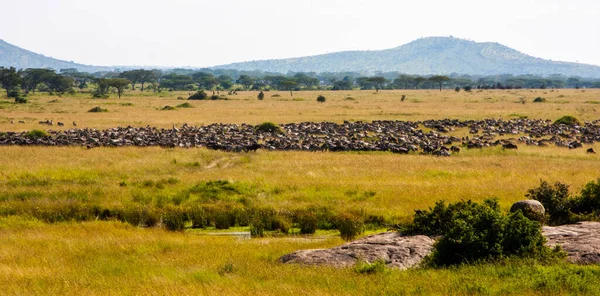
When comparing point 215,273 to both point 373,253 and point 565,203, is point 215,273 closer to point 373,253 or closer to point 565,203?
point 373,253

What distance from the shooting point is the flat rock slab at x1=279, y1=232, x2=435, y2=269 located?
13.4 metres

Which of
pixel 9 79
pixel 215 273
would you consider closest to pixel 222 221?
A: pixel 215 273

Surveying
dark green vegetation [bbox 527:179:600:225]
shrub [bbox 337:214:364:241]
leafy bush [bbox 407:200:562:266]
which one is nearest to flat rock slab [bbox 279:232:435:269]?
leafy bush [bbox 407:200:562:266]

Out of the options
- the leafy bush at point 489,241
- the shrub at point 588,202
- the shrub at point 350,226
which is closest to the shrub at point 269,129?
the shrub at point 350,226

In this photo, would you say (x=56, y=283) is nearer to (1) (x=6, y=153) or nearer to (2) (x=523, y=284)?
(2) (x=523, y=284)

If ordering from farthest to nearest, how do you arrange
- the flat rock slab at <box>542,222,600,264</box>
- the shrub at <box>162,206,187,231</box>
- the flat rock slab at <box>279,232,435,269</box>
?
the shrub at <box>162,206,187,231</box>
the flat rock slab at <box>279,232,435,269</box>
the flat rock slab at <box>542,222,600,264</box>

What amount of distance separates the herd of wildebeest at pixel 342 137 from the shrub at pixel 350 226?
17.4m

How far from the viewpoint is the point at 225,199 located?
76.7 ft

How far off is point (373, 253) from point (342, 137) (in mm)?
30917

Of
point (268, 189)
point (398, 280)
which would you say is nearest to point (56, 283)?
point (398, 280)

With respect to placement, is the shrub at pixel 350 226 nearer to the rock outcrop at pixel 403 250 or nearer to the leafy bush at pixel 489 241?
the rock outcrop at pixel 403 250

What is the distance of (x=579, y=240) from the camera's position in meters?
13.9

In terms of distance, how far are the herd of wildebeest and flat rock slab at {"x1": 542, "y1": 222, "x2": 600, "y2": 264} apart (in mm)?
21155

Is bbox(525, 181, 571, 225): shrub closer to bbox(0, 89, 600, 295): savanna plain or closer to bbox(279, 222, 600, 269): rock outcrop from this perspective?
bbox(0, 89, 600, 295): savanna plain
